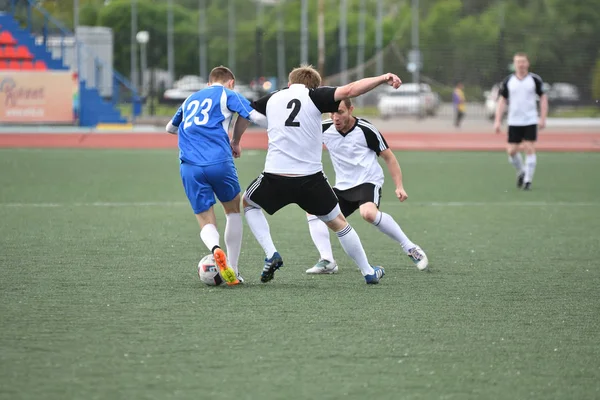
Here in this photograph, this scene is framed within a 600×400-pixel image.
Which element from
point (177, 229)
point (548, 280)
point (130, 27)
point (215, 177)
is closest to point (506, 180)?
point (177, 229)

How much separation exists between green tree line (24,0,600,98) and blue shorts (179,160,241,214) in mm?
25855

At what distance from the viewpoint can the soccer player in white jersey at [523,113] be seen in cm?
1662

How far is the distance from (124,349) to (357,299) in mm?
2158

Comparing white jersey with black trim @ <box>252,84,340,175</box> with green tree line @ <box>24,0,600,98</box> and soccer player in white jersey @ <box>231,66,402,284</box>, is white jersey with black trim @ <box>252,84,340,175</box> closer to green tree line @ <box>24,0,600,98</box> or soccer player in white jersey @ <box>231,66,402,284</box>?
soccer player in white jersey @ <box>231,66,402,284</box>

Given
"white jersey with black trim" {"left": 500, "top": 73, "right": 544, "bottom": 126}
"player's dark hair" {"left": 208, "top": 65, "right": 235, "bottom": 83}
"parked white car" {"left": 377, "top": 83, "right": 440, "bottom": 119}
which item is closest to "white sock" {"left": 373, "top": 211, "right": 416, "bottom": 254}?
"player's dark hair" {"left": 208, "top": 65, "right": 235, "bottom": 83}

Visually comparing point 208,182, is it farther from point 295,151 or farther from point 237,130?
point 295,151

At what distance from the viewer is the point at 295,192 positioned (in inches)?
306

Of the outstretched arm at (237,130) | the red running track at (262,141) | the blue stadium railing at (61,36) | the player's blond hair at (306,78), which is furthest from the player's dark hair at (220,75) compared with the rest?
the blue stadium railing at (61,36)

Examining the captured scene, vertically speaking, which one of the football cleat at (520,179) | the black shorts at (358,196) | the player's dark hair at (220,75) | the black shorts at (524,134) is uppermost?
the player's dark hair at (220,75)

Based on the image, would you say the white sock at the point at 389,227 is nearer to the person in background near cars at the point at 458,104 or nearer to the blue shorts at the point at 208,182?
the blue shorts at the point at 208,182

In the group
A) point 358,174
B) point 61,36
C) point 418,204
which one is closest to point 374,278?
point 358,174

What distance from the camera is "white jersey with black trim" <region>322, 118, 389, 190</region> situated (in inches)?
347

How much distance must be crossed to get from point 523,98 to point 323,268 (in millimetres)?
9032

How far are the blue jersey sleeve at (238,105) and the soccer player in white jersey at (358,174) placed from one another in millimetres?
1137
